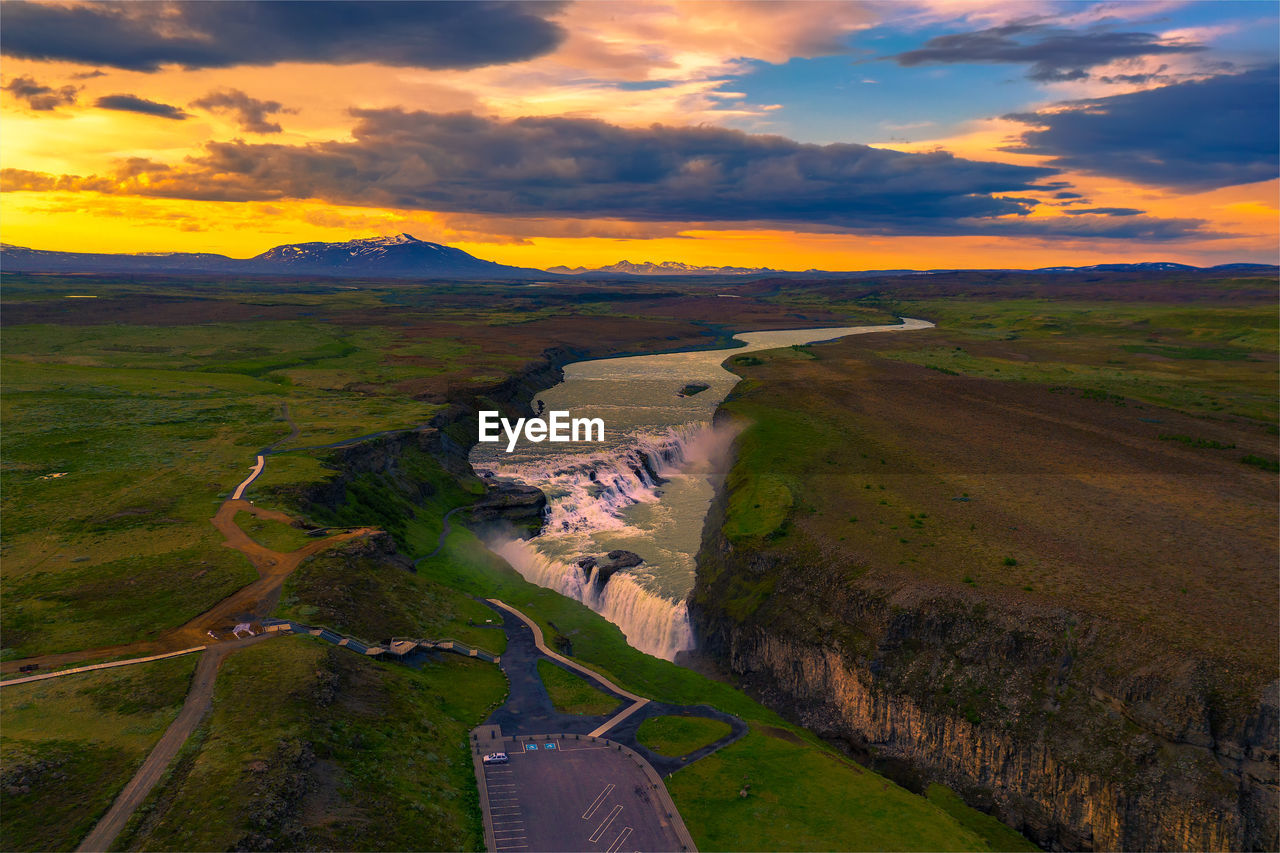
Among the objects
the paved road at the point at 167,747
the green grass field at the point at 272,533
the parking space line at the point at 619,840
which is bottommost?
the parking space line at the point at 619,840

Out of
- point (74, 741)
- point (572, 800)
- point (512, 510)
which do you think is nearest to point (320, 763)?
point (74, 741)

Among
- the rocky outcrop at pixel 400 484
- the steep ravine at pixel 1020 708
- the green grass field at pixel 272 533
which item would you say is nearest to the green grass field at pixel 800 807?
the steep ravine at pixel 1020 708

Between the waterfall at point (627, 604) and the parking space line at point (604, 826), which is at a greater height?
the parking space line at point (604, 826)

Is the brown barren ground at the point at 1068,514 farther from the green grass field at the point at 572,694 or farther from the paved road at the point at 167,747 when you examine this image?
the paved road at the point at 167,747

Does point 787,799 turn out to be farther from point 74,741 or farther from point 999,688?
point 74,741

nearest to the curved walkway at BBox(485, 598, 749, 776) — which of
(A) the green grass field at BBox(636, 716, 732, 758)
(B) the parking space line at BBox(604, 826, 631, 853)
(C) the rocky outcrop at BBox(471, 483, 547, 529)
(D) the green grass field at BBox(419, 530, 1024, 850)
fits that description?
(A) the green grass field at BBox(636, 716, 732, 758)
